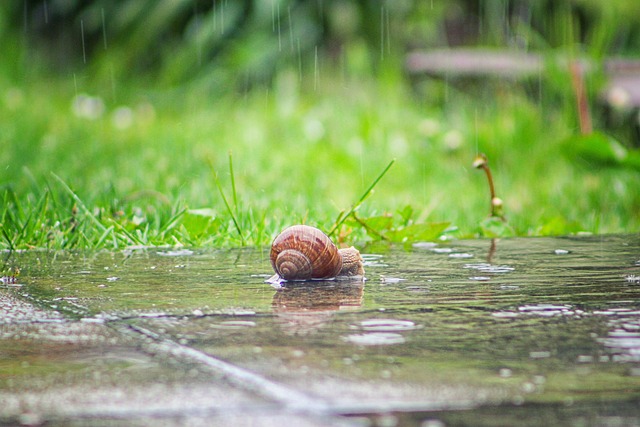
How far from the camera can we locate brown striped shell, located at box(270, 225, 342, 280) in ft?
7.63

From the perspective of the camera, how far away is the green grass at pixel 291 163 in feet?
11.2

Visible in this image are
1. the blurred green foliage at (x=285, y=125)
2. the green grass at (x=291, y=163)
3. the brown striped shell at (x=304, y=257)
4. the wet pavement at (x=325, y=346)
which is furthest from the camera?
the blurred green foliage at (x=285, y=125)

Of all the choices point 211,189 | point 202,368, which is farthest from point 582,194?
point 202,368

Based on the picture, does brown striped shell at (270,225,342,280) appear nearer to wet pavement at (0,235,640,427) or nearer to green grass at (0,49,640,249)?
wet pavement at (0,235,640,427)

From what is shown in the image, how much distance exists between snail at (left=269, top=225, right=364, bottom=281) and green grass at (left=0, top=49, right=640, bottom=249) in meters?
0.71

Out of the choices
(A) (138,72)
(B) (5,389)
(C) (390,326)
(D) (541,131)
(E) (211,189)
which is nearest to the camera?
(B) (5,389)

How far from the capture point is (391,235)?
3.37 metres

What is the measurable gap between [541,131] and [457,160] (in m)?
0.64

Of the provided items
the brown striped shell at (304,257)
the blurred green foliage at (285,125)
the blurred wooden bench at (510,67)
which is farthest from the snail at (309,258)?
the blurred wooden bench at (510,67)

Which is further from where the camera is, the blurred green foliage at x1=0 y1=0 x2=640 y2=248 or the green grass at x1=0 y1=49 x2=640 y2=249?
the blurred green foliage at x1=0 y1=0 x2=640 y2=248

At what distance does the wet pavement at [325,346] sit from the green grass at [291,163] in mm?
841

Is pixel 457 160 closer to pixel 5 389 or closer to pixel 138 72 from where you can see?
pixel 138 72

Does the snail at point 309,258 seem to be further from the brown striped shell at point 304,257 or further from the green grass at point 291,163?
the green grass at point 291,163

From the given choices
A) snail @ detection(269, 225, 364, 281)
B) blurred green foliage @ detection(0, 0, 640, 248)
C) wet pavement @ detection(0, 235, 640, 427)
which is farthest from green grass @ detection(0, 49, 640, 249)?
wet pavement @ detection(0, 235, 640, 427)
